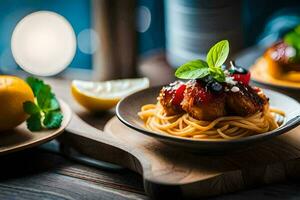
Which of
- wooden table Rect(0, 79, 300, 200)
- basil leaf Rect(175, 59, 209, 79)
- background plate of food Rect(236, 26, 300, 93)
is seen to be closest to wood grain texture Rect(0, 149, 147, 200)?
wooden table Rect(0, 79, 300, 200)

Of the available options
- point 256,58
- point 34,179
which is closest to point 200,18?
point 256,58

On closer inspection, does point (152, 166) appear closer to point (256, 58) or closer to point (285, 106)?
point (285, 106)

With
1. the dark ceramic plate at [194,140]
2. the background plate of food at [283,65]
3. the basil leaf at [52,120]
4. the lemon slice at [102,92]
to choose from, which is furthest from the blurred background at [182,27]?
the basil leaf at [52,120]

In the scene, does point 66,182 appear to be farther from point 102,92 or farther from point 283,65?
point 283,65

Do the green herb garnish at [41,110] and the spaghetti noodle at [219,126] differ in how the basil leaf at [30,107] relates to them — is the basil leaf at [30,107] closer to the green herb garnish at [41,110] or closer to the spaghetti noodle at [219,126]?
the green herb garnish at [41,110]

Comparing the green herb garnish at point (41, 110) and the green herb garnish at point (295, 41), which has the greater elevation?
the green herb garnish at point (295, 41)

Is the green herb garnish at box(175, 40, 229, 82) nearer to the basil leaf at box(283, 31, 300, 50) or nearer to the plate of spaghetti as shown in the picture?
the plate of spaghetti
